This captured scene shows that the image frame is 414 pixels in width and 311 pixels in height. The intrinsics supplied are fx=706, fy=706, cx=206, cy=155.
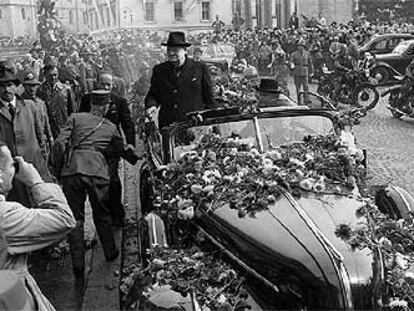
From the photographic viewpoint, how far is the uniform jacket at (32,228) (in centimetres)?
293

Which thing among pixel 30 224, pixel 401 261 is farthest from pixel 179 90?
pixel 30 224

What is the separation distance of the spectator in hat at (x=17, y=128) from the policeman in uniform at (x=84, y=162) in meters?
0.28

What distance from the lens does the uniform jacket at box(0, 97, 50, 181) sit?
6281 millimetres

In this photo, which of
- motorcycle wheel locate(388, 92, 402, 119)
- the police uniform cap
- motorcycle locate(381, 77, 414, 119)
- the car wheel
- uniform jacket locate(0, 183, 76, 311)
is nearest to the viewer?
uniform jacket locate(0, 183, 76, 311)

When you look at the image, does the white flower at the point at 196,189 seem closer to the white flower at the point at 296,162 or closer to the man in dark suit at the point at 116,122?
the white flower at the point at 296,162

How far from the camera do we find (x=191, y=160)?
539 centimetres

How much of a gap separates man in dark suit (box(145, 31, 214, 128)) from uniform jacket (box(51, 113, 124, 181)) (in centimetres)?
92

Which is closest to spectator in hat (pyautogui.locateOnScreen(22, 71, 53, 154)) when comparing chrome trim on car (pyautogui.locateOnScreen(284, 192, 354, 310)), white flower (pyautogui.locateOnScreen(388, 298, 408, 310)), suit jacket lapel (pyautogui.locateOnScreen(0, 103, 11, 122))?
suit jacket lapel (pyautogui.locateOnScreen(0, 103, 11, 122))

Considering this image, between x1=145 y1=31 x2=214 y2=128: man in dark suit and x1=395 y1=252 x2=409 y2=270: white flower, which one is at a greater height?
x1=145 y1=31 x2=214 y2=128: man in dark suit

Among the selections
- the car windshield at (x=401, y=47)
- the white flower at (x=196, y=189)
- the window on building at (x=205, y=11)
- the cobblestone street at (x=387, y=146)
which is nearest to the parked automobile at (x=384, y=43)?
the car windshield at (x=401, y=47)

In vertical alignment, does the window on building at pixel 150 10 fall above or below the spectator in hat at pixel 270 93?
above

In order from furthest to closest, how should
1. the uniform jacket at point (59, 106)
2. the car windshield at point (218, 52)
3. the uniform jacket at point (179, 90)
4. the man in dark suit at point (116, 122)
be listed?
1. the car windshield at point (218, 52)
2. the uniform jacket at point (59, 106)
3. the man in dark suit at point (116, 122)
4. the uniform jacket at point (179, 90)

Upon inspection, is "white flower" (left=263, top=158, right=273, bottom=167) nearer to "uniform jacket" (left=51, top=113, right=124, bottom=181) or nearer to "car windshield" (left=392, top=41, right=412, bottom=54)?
"uniform jacket" (left=51, top=113, right=124, bottom=181)

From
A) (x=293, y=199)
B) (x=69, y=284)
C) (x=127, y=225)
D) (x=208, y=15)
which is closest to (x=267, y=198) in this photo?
(x=293, y=199)
